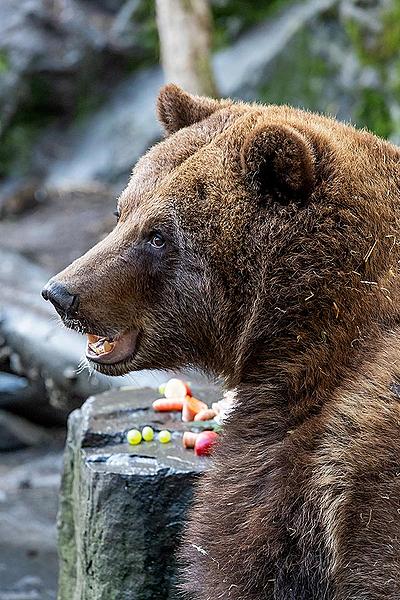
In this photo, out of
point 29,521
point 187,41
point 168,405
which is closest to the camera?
point 168,405

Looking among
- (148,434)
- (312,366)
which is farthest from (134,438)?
(312,366)

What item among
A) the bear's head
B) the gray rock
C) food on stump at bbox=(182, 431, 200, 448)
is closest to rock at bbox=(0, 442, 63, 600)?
food on stump at bbox=(182, 431, 200, 448)

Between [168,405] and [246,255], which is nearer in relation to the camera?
[246,255]

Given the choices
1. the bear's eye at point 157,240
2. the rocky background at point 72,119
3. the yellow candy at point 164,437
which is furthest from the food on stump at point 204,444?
the rocky background at point 72,119

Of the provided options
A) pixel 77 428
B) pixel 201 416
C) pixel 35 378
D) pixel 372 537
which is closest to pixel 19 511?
pixel 35 378

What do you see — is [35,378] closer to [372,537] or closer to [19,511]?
[19,511]

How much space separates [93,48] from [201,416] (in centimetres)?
1478

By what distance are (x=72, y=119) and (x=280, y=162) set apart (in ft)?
52.5

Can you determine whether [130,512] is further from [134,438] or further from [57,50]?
[57,50]

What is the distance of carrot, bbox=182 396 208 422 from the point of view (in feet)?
17.3

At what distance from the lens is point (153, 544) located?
4750 millimetres

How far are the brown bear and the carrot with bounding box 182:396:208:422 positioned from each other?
1.06m

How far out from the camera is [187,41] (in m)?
12.1

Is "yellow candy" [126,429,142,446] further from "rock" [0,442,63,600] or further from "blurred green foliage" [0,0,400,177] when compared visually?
"blurred green foliage" [0,0,400,177]
